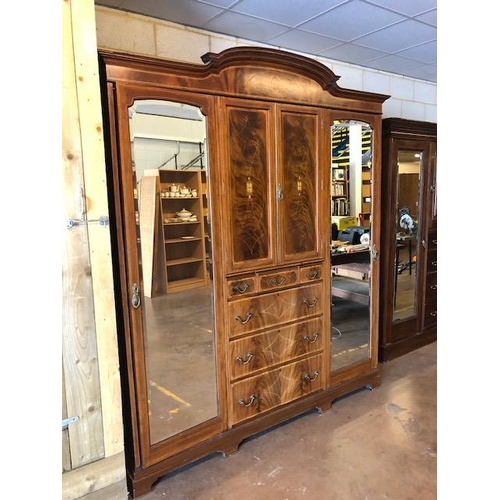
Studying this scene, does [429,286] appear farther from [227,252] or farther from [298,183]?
[227,252]

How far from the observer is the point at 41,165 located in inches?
44.4

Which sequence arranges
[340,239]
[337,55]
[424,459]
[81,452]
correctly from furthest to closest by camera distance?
[337,55] → [340,239] → [424,459] → [81,452]

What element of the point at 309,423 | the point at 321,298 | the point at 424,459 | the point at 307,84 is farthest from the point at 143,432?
the point at 307,84

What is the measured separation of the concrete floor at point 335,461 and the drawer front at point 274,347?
0.50m

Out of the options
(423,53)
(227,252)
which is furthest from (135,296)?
(423,53)

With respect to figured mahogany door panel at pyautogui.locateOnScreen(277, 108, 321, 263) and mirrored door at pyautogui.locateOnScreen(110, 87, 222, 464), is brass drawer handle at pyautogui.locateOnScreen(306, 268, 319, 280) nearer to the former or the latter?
figured mahogany door panel at pyautogui.locateOnScreen(277, 108, 321, 263)

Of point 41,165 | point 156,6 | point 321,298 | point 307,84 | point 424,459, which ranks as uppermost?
point 156,6

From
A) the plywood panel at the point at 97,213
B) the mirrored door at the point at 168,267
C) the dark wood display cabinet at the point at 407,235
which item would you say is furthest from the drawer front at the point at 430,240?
the plywood panel at the point at 97,213

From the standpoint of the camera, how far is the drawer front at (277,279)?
236 cm

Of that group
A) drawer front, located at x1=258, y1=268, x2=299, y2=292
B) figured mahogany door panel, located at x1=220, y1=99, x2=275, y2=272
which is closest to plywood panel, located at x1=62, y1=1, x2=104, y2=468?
figured mahogany door panel, located at x1=220, y1=99, x2=275, y2=272

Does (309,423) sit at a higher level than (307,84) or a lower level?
lower

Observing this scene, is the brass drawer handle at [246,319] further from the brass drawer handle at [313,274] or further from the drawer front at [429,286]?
the drawer front at [429,286]

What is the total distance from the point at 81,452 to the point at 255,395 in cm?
101

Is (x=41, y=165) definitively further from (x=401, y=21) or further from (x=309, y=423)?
(x=401, y=21)
